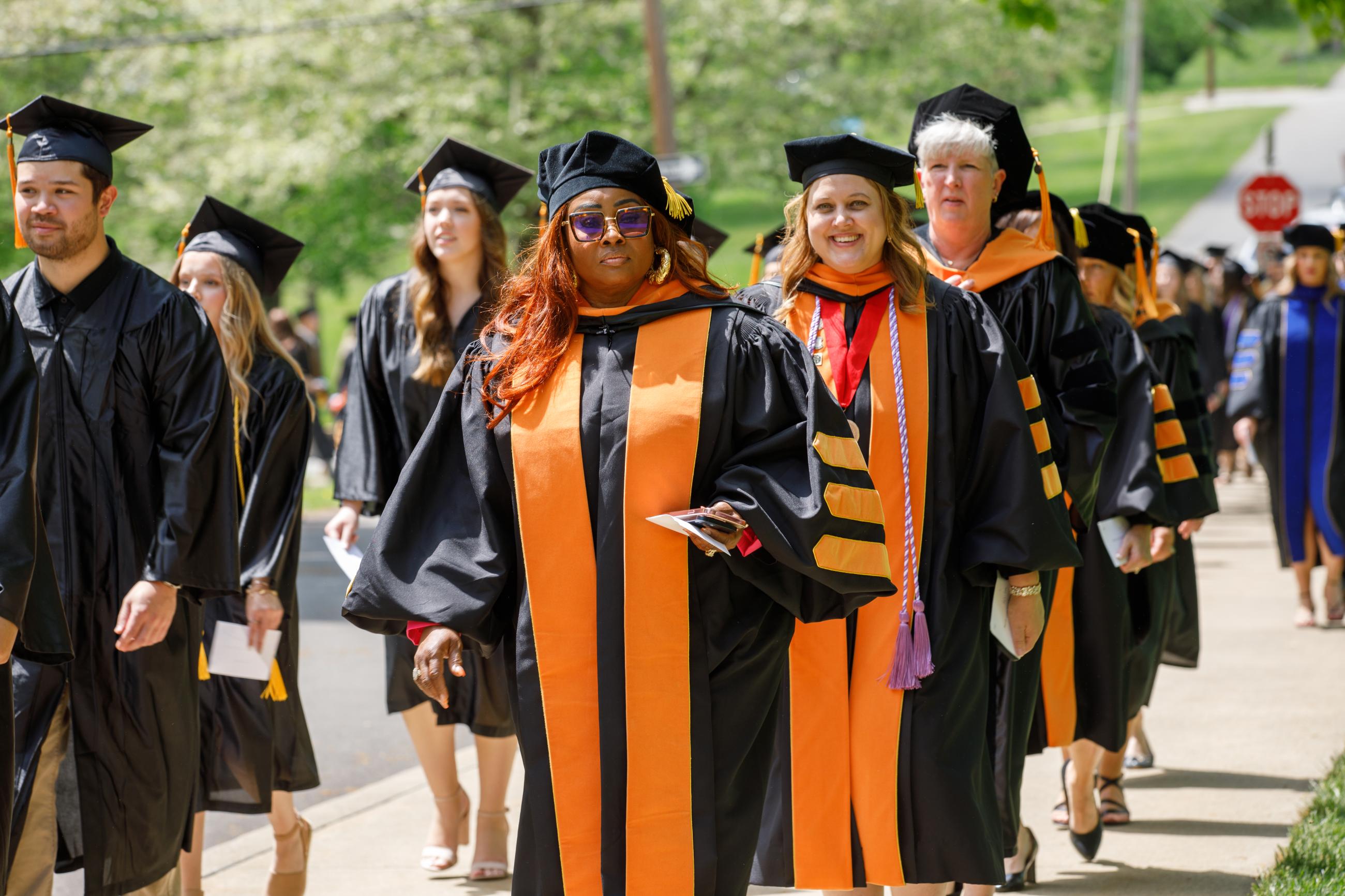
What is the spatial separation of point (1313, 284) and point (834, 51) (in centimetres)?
1533

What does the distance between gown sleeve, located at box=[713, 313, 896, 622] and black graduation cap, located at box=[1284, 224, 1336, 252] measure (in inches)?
265

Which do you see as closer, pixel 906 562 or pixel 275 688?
pixel 906 562

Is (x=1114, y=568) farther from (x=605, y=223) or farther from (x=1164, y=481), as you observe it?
(x=605, y=223)

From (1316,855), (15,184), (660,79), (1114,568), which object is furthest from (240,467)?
(660,79)

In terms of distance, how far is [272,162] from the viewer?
2219 cm

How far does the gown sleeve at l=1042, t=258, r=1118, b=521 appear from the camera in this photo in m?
4.63

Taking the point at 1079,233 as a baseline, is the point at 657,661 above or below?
below

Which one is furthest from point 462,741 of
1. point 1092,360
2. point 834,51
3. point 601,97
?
point 834,51

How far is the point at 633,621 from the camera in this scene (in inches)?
127

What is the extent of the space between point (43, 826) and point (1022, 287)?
295 centimetres

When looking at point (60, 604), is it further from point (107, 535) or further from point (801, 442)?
point (801, 442)

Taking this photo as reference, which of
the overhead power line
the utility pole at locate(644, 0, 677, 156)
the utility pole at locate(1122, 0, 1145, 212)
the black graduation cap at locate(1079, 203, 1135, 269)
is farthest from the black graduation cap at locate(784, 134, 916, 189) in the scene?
the utility pole at locate(1122, 0, 1145, 212)

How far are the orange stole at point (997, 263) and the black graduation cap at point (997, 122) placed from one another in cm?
34

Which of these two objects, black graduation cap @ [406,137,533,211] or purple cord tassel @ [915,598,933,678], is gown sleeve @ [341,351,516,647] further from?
black graduation cap @ [406,137,533,211]
